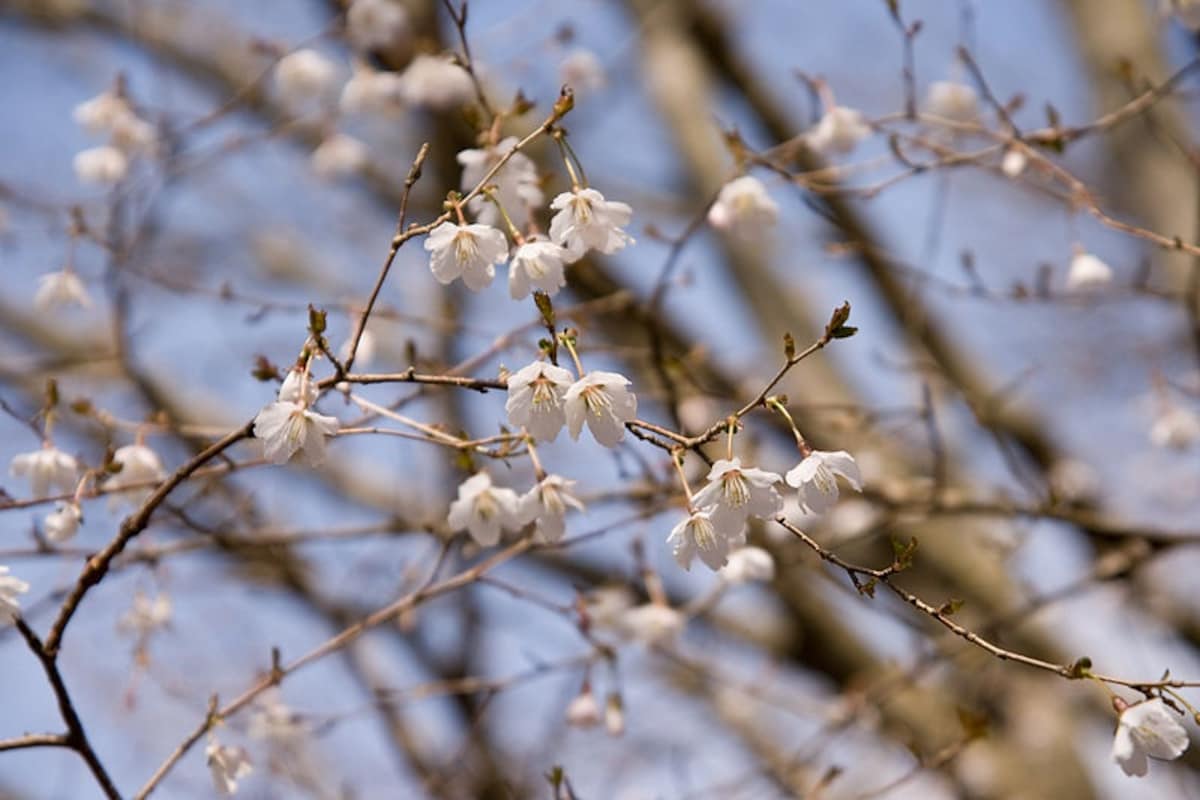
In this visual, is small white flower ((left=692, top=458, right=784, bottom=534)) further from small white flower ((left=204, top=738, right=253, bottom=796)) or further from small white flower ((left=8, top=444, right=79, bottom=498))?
small white flower ((left=8, top=444, right=79, bottom=498))

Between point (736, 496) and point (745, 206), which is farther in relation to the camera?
point (745, 206)

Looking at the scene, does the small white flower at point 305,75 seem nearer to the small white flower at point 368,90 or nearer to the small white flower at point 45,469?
the small white flower at point 368,90

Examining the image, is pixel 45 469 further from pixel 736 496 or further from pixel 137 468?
pixel 736 496

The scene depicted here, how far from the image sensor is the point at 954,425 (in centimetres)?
430

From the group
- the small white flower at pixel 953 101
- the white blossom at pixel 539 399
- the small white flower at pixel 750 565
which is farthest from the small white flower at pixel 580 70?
the white blossom at pixel 539 399

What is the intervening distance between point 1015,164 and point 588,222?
2.94ft

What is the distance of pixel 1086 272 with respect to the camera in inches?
72.9

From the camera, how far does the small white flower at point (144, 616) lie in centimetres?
184

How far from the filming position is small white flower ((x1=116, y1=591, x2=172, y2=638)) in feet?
6.03

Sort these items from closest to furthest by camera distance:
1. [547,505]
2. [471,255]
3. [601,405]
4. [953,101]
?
[601,405]
[471,255]
[547,505]
[953,101]

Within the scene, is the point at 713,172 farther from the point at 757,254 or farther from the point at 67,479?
the point at 67,479

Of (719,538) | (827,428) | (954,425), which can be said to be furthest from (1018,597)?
(719,538)

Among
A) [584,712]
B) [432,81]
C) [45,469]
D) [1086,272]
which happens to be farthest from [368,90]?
[1086,272]

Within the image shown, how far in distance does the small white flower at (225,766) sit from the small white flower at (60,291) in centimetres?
91
